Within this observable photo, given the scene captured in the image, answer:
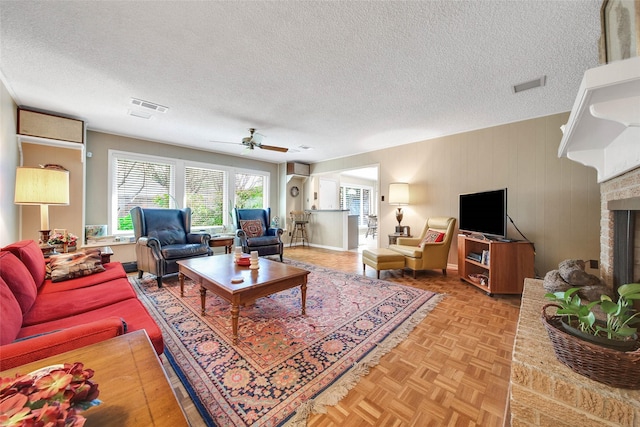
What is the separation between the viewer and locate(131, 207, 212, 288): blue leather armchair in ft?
10.3

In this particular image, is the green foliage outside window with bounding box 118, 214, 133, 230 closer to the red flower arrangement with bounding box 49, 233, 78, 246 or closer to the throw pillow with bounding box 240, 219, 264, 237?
the red flower arrangement with bounding box 49, 233, 78, 246

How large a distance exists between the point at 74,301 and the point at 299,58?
8.16 ft

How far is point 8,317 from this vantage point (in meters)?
1.10

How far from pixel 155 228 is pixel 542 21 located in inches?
190

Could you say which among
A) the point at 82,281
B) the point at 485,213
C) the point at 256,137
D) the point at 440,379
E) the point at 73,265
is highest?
the point at 256,137

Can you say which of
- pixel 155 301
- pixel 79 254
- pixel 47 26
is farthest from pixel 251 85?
pixel 155 301

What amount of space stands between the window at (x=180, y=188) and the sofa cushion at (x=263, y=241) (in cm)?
147

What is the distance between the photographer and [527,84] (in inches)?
96.7

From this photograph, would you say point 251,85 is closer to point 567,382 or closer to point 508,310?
point 567,382

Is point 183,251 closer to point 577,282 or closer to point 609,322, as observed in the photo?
point 609,322

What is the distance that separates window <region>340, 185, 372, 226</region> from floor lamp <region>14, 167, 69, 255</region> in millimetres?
6426

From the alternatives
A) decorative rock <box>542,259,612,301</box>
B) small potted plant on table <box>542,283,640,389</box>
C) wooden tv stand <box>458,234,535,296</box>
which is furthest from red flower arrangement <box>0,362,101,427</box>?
wooden tv stand <box>458,234,535,296</box>

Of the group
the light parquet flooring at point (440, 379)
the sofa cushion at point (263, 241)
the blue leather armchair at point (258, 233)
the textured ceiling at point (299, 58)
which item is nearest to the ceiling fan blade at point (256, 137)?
the textured ceiling at point (299, 58)

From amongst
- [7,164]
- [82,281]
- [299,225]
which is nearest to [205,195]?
[299,225]
